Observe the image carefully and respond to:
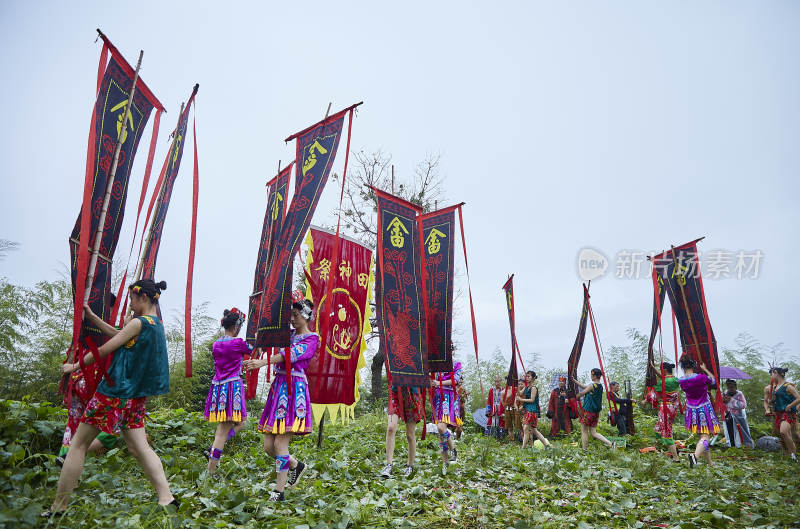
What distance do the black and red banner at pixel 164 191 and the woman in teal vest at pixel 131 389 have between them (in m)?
1.03

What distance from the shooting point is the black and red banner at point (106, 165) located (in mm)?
3150

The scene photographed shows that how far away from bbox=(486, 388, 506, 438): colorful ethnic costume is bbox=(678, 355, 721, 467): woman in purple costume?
4.97 m

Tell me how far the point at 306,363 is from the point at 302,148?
2.42m

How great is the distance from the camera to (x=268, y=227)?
653 cm

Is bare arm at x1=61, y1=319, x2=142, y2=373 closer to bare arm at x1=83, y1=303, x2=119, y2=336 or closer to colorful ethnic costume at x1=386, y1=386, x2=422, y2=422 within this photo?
→ bare arm at x1=83, y1=303, x2=119, y2=336

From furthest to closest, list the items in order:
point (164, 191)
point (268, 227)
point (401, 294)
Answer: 1. point (268, 227)
2. point (401, 294)
3. point (164, 191)

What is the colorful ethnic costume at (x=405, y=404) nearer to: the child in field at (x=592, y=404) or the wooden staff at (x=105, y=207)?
the wooden staff at (x=105, y=207)

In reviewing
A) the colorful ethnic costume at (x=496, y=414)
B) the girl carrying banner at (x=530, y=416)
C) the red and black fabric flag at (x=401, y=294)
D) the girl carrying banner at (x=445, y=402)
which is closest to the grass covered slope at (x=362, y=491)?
the girl carrying banner at (x=445, y=402)

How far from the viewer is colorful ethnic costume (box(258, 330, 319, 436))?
158 inches

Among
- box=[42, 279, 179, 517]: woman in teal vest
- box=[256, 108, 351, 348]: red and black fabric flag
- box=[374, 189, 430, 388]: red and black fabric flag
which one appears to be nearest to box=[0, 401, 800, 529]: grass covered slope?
box=[42, 279, 179, 517]: woman in teal vest

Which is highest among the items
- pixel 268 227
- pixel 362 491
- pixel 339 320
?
pixel 268 227

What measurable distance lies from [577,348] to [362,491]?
694 cm

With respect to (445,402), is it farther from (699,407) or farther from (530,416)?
(699,407)

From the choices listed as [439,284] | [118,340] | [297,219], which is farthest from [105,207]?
[439,284]
